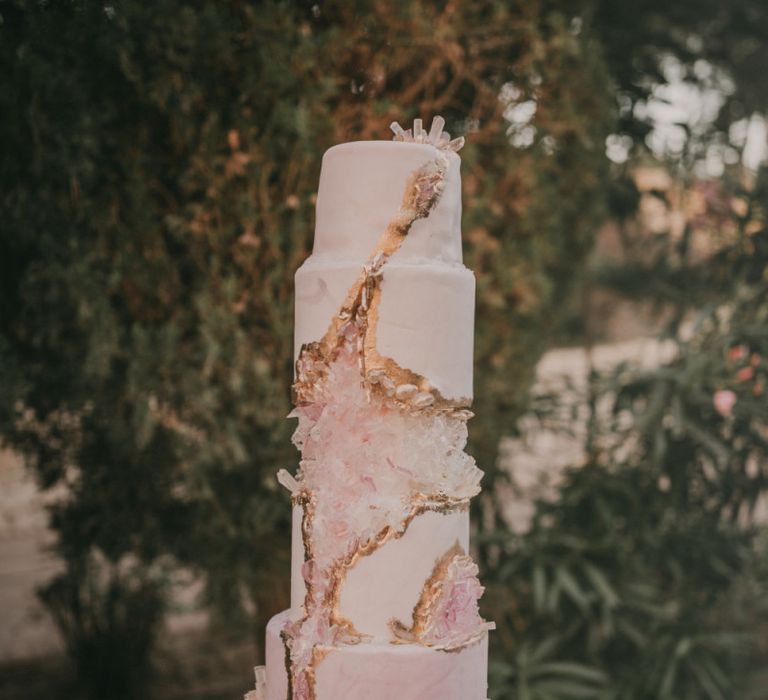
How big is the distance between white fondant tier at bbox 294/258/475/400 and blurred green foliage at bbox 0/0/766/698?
1238 millimetres

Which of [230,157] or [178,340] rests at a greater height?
[230,157]

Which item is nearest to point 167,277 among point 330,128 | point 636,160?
point 330,128

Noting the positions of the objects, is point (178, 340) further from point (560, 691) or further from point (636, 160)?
point (636, 160)

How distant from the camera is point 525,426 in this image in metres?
3.92

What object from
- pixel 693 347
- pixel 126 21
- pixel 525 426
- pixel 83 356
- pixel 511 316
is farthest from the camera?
pixel 525 426

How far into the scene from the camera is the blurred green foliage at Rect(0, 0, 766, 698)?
252 centimetres

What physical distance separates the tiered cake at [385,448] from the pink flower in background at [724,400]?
2.33 metres

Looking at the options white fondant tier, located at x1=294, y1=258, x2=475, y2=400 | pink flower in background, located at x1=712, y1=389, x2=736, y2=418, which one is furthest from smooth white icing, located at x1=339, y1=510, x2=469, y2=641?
pink flower in background, located at x1=712, y1=389, x2=736, y2=418

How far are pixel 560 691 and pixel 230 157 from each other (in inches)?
89.4

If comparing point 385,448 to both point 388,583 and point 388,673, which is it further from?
point 388,673

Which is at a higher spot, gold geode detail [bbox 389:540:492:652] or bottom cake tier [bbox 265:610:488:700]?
gold geode detail [bbox 389:540:492:652]

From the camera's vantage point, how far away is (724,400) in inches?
Answer: 136

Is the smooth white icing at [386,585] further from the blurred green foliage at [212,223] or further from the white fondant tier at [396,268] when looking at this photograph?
the blurred green foliage at [212,223]

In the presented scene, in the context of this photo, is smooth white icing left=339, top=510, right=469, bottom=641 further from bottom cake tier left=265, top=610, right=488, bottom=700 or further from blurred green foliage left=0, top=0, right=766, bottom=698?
blurred green foliage left=0, top=0, right=766, bottom=698
